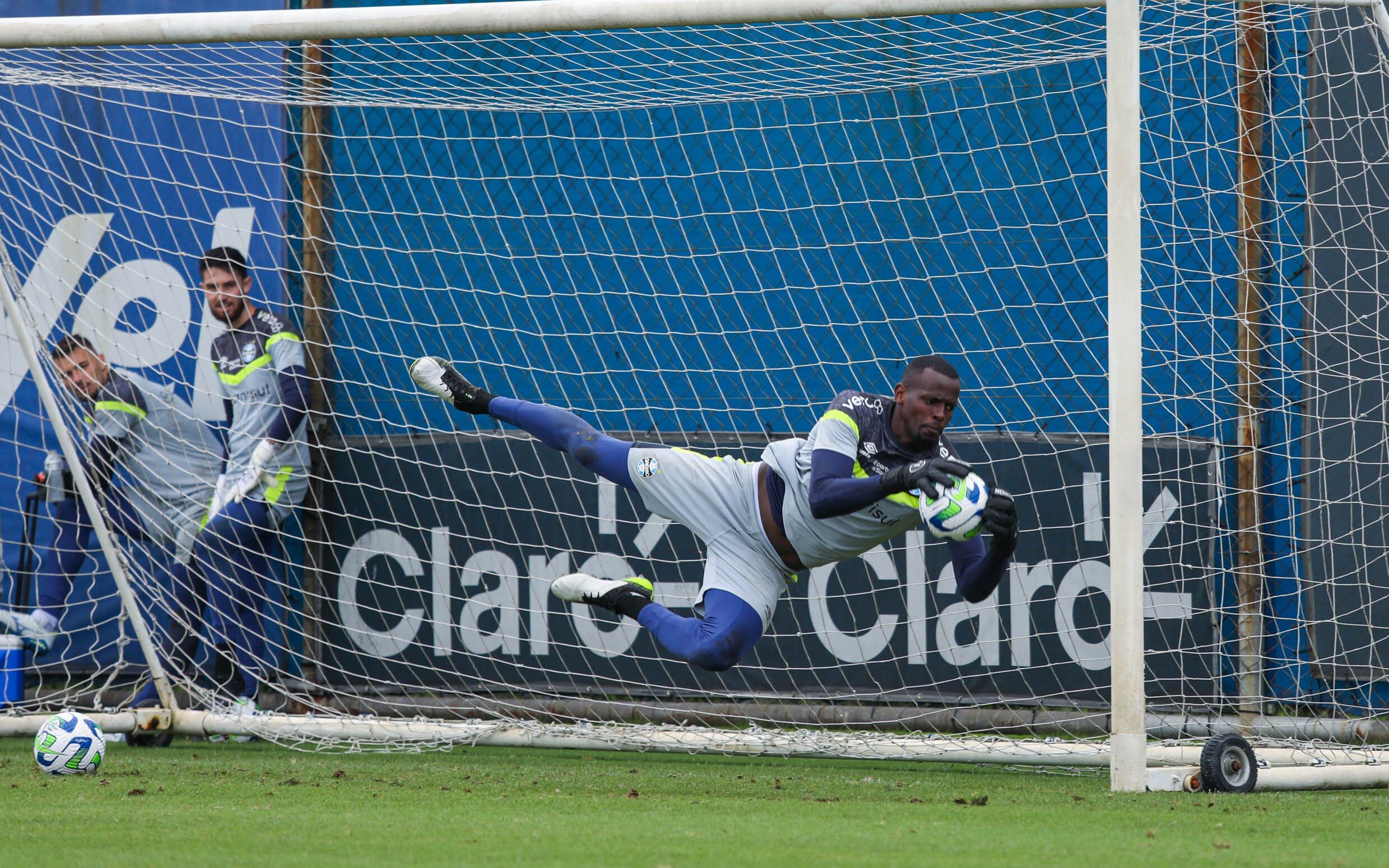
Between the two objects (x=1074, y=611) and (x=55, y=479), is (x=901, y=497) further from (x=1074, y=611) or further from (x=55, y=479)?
(x=55, y=479)

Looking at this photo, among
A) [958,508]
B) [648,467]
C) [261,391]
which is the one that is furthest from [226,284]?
[958,508]

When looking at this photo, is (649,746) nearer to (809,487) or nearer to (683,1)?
(809,487)

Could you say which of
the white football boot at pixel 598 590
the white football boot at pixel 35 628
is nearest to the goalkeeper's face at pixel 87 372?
the white football boot at pixel 35 628

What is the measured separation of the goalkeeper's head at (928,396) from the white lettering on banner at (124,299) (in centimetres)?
422

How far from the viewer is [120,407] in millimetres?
7090

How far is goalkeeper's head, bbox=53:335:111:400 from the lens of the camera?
7.03m

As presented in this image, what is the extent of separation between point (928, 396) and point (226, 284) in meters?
3.85

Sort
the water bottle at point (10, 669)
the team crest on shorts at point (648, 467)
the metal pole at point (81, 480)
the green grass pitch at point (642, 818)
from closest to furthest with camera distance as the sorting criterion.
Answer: the green grass pitch at point (642, 818), the team crest on shorts at point (648, 467), the metal pole at point (81, 480), the water bottle at point (10, 669)

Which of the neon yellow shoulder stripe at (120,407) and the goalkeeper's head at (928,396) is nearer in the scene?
the goalkeeper's head at (928,396)

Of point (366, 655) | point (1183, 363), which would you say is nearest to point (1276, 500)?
point (1183, 363)

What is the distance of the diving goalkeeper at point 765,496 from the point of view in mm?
4871

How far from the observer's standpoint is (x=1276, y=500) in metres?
6.31

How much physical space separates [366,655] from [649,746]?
6.92ft

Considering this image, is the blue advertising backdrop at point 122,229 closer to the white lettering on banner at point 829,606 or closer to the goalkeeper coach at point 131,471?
the goalkeeper coach at point 131,471
